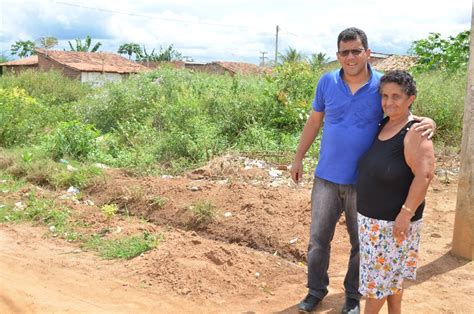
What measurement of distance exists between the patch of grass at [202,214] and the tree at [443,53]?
366 inches

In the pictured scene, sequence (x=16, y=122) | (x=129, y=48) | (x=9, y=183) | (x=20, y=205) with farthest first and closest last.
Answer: (x=129, y=48) → (x=16, y=122) → (x=9, y=183) → (x=20, y=205)

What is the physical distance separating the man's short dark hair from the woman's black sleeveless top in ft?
2.26

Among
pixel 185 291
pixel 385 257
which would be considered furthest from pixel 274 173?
pixel 385 257

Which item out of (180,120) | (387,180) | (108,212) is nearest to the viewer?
(387,180)

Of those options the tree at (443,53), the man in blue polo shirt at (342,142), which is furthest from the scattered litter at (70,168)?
the tree at (443,53)

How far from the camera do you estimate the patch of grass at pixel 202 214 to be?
17.4 ft

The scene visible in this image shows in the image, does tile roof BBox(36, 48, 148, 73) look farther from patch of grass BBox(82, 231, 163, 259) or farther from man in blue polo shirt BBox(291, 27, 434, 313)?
man in blue polo shirt BBox(291, 27, 434, 313)

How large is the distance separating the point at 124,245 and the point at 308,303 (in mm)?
2005

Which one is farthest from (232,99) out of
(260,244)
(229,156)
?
(260,244)

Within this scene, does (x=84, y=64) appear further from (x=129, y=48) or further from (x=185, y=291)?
(x=185, y=291)

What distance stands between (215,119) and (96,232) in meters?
5.43

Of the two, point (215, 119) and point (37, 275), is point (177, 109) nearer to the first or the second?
point (215, 119)

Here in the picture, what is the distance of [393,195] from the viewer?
2.65 metres

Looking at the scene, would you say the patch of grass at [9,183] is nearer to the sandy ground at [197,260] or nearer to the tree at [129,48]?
the sandy ground at [197,260]
